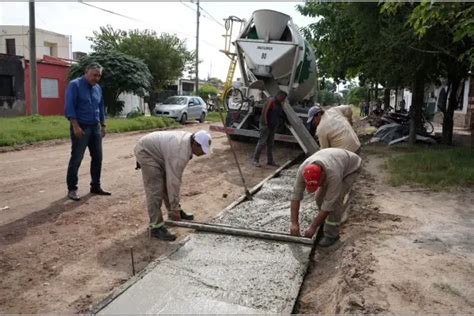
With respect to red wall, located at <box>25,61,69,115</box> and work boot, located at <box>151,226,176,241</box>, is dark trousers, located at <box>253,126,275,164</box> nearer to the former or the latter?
work boot, located at <box>151,226,176,241</box>

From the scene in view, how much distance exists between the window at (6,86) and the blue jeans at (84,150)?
19.2 metres

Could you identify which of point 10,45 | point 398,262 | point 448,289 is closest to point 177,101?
point 398,262

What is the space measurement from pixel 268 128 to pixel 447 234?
5.35m

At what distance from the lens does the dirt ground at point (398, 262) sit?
3.21 meters

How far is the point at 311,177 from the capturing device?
411cm

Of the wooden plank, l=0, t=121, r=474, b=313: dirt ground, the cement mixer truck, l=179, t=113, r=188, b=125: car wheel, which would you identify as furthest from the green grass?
the wooden plank

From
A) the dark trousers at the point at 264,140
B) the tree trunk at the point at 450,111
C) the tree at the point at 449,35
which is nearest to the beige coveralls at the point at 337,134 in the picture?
the tree at the point at 449,35

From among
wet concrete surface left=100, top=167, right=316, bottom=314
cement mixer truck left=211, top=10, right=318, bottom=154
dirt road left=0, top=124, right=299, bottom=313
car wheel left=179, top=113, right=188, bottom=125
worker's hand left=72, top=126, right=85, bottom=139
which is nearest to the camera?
wet concrete surface left=100, top=167, right=316, bottom=314

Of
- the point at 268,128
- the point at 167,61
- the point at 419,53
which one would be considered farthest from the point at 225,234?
the point at 167,61

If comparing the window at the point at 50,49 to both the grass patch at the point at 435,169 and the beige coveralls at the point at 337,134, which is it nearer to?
the grass patch at the point at 435,169

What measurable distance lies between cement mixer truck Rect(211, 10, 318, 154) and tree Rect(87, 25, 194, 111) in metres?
18.9

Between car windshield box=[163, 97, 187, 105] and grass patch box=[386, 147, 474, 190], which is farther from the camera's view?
car windshield box=[163, 97, 187, 105]

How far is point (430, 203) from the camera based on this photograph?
6.16 m

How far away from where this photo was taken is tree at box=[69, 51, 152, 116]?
76.7ft
